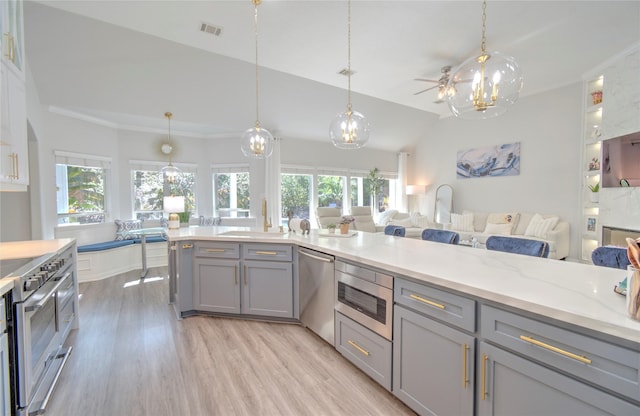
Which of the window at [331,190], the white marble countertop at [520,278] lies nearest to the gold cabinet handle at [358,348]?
the white marble countertop at [520,278]

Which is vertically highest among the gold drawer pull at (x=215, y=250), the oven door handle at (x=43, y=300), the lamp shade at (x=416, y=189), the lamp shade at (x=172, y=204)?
the lamp shade at (x=416, y=189)

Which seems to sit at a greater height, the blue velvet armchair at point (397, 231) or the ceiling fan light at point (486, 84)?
the ceiling fan light at point (486, 84)

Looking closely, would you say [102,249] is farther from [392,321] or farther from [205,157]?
[392,321]

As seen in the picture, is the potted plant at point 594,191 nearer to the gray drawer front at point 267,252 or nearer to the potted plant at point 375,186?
the potted plant at point 375,186

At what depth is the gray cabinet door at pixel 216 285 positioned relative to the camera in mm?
2922

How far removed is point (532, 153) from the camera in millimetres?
6035

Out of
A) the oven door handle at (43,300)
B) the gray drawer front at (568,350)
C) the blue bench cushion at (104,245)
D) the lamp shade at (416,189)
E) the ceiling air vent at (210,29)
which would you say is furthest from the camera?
the lamp shade at (416,189)

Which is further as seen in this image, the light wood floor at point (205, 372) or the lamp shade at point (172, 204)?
the lamp shade at point (172, 204)

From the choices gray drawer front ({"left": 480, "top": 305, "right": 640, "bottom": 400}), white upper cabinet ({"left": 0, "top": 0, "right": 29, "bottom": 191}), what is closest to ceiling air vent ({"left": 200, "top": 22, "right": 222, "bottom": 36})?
white upper cabinet ({"left": 0, "top": 0, "right": 29, "bottom": 191})

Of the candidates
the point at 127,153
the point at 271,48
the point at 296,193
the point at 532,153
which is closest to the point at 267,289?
the point at 271,48

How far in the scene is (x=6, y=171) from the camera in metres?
1.80

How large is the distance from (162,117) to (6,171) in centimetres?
364

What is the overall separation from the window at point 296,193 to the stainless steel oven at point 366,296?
5002 millimetres

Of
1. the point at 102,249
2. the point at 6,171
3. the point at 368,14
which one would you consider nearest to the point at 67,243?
the point at 6,171
